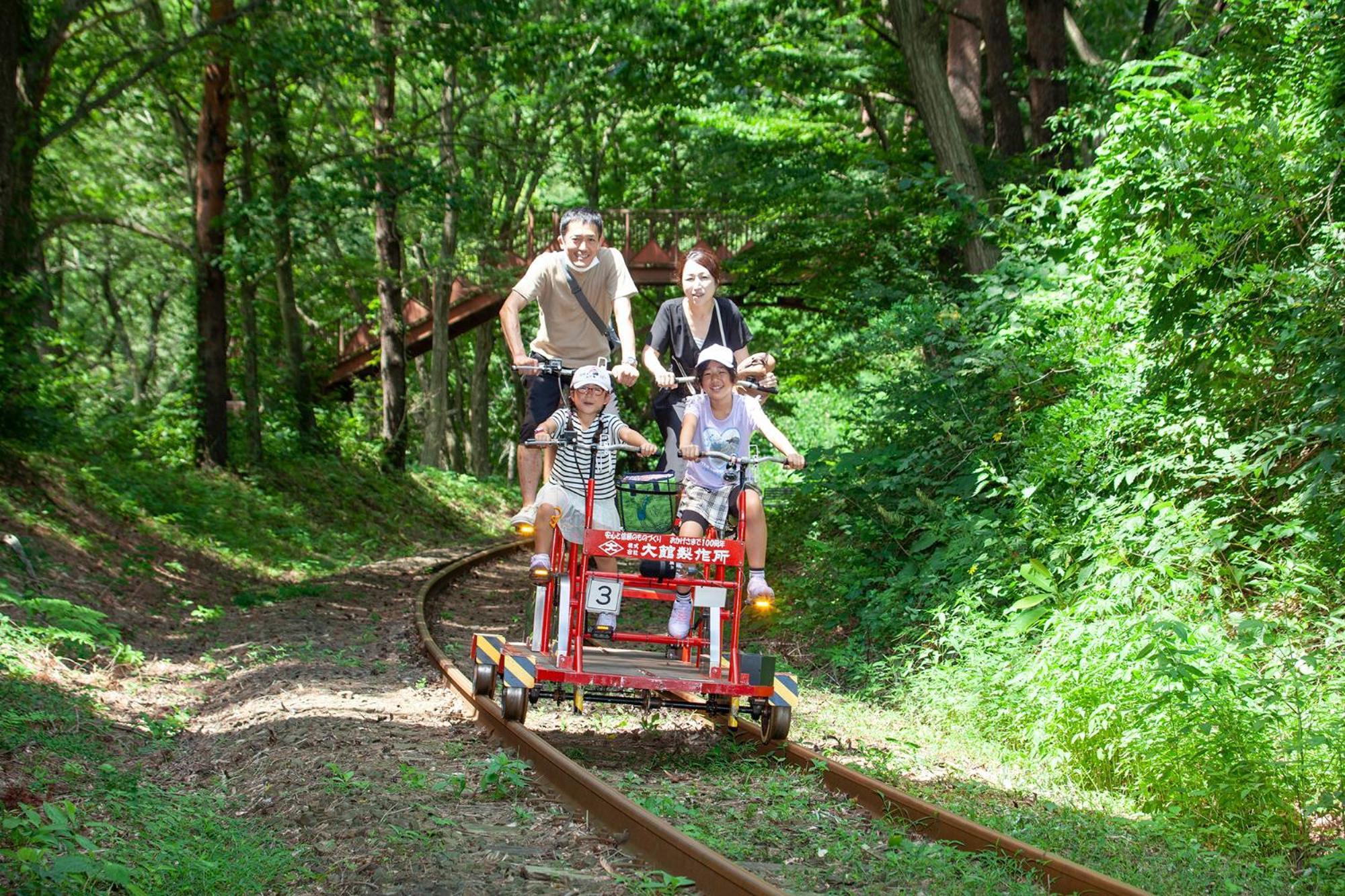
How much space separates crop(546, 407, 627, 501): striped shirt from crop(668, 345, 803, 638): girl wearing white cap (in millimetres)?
423

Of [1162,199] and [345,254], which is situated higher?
[345,254]

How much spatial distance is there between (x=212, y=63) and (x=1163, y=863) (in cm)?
1623

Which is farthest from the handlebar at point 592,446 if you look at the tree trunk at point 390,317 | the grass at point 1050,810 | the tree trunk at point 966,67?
the tree trunk at point 390,317

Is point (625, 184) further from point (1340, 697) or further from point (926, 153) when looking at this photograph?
point (1340, 697)

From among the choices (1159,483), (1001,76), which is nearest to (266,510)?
(1001,76)

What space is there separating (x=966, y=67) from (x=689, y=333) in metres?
9.57

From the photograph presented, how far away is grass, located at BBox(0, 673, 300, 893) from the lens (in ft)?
13.5

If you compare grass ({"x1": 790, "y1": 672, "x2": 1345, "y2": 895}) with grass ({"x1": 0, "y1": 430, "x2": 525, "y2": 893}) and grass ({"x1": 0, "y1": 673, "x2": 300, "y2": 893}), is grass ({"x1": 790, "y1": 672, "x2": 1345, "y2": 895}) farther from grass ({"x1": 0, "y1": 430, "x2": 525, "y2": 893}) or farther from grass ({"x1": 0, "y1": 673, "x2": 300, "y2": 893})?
grass ({"x1": 0, "y1": 673, "x2": 300, "y2": 893})

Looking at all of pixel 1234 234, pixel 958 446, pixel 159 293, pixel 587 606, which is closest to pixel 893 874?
pixel 587 606

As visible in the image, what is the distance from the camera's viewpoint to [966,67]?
1575cm

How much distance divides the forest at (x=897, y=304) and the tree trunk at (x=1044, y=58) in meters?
0.04

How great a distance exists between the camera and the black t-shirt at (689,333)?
7953mm

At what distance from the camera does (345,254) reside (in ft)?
84.9

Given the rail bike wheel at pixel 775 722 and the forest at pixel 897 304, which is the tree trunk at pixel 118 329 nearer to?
the forest at pixel 897 304
